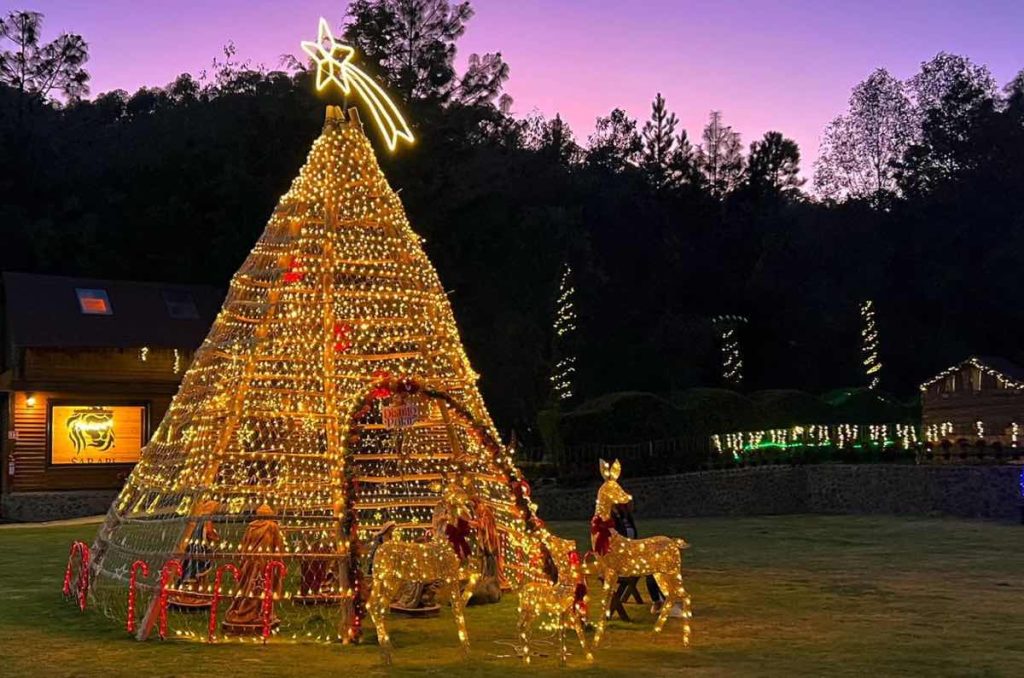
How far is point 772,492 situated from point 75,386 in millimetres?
20236

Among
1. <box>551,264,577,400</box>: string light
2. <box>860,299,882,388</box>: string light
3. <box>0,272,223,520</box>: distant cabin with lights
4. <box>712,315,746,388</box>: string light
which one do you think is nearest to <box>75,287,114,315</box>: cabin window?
<box>0,272,223,520</box>: distant cabin with lights

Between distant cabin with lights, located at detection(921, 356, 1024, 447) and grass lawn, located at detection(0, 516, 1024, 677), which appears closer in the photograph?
grass lawn, located at detection(0, 516, 1024, 677)

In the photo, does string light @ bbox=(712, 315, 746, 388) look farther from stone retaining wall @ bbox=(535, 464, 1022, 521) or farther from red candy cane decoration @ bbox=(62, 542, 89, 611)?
red candy cane decoration @ bbox=(62, 542, 89, 611)

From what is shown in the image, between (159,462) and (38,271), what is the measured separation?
3369 cm

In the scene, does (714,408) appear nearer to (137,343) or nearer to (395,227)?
(137,343)

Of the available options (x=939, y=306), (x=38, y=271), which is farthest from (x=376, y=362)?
(x=939, y=306)

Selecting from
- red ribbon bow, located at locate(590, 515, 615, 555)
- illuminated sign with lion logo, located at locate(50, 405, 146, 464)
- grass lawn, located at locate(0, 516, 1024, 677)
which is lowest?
grass lawn, located at locate(0, 516, 1024, 677)

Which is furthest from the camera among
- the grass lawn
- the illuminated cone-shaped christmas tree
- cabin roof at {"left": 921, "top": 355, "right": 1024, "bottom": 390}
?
cabin roof at {"left": 921, "top": 355, "right": 1024, "bottom": 390}

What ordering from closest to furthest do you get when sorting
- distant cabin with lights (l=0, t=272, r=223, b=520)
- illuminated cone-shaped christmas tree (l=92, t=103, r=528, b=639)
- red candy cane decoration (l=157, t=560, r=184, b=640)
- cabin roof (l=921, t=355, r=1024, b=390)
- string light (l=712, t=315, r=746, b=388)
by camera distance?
1. red candy cane decoration (l=157, t=560, r=184, b=640)
2. illuminated cone-shaped christmas tree (l=92, t=103, r=528, b=639)
3. distant cabin with lights (l=0, t=272, r=223, b=520)
4. cabin roof (l=921, t=355, r=1024, b=390)
5. string light (l=712, t=315, r=746, b=388)

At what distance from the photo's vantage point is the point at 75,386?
32656 millimetres

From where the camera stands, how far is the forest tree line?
4484 cm

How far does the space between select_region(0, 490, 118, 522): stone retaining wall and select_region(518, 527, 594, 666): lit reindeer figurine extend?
24.2 meters

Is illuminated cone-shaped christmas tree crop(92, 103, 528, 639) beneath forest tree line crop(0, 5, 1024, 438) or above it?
beneath

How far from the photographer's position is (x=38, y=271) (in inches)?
1743
